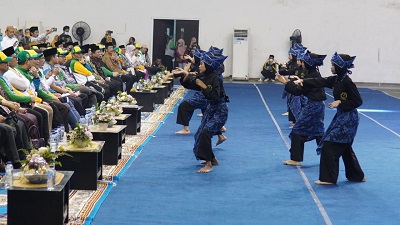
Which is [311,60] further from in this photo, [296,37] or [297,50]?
[296,37]

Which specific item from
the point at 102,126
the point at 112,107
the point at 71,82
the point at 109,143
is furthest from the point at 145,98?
the point at 109,143

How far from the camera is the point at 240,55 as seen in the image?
27969 mm

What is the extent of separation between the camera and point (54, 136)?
8078mm

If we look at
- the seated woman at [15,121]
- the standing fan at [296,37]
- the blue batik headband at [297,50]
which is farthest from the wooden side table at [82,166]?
the standing fan at [296,37]

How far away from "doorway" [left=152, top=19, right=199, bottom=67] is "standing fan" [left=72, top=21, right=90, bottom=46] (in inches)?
100

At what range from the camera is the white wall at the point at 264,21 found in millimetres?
27906

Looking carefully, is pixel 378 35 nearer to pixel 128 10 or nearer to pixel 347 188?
pixel 128 10

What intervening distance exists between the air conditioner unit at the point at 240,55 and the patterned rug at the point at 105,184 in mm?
13143

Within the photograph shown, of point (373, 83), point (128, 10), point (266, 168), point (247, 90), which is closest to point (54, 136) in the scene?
point (266, 168)

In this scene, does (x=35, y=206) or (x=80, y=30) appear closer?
(x=35, y=206)

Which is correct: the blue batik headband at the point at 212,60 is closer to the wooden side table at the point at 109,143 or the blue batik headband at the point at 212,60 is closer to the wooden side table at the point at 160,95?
the wooden side table at the point at 109,143

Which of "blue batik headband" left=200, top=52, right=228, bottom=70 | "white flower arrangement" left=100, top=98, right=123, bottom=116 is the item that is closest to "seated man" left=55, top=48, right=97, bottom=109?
"white flower arrangement" left=100, top=98, right=123, bottom=116

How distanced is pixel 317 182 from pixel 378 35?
20.4 metres

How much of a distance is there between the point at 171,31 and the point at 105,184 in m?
20.7
